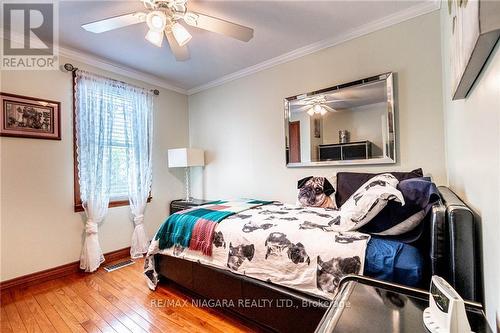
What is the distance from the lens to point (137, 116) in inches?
125

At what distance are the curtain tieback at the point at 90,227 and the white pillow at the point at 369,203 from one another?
2.71 m

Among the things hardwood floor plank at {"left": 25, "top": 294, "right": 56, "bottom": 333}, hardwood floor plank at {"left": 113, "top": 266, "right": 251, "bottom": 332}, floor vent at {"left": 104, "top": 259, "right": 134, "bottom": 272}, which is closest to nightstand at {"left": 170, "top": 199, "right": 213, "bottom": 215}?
floor vent at {"left": 104, "top": 259, "right": 134, "bottom": 272}

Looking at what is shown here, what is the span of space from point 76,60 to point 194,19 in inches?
73.3

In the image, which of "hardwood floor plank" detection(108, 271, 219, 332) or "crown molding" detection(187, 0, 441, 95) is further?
"crown molding" detection(187, 0, 441, 95)

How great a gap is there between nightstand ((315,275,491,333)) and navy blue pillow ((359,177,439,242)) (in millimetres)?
527

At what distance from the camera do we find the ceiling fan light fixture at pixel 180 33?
68.7 inches

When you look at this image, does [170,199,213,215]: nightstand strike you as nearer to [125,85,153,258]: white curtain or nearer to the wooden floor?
[125,85,153,258]: white curtain

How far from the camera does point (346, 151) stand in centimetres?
243

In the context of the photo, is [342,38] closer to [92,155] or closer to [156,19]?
[156,19]

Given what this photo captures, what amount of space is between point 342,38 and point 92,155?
3107mm

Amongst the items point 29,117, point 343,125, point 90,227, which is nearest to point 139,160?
point 90,227

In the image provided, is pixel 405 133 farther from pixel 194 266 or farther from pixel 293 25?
pixel 194 266

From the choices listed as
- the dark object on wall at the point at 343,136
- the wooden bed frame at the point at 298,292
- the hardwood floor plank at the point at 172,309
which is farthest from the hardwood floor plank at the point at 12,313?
the dark object on wall at the point at 343,136

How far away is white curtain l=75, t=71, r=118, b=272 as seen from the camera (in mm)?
2631
